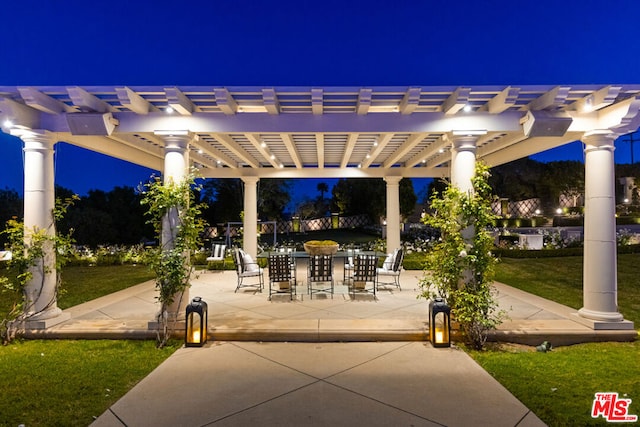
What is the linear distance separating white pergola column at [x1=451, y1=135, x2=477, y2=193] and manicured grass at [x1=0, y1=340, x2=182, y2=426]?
400 centimetres

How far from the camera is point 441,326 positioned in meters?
4.57

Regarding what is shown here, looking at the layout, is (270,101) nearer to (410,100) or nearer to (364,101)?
(364,101)

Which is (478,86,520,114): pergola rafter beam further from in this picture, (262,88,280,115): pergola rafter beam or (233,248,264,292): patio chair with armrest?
(233,248,264,292): patio chair with armrest

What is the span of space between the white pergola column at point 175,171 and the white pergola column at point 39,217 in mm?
1510

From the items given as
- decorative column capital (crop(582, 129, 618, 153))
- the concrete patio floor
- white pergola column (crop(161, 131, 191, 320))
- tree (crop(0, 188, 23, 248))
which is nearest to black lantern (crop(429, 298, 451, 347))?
the concrete patio floor

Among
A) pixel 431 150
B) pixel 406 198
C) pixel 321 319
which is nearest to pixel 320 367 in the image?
pixel 321 319

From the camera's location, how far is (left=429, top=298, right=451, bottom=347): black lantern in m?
4.51

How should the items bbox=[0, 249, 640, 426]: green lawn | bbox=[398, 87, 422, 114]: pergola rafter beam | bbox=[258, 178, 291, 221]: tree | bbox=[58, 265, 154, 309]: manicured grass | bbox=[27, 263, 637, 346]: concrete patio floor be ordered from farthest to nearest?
bbox=[258, 178, 291, 221]: tree < bbox=[58, 265, 154, 309]: manicured grass < bbox=[27, 263, 637, 346]: concrete patio floor < bbox=[398, 87, 422, 114]: pergola rafter beam < bbox=[0, 249, 640, 426]: green lawn

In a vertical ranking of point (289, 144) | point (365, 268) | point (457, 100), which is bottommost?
point (365, 268)

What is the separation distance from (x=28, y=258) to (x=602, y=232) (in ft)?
23.2

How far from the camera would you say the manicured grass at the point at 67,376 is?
3028mm

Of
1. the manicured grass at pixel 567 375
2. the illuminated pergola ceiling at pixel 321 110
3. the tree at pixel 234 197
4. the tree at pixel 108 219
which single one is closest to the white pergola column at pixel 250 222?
the illuminated pergola ceiling at pixel 321 110
